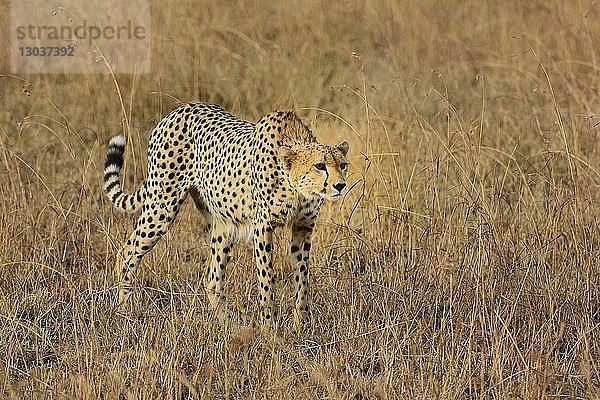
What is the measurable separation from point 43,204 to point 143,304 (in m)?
1.04

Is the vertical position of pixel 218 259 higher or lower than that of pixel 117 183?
lower

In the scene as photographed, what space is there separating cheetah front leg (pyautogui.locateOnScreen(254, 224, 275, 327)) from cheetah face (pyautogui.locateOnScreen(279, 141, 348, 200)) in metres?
0.23

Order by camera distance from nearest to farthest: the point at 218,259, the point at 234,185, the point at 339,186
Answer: the point at 339,186, the point at 234,185, the point at 218,259

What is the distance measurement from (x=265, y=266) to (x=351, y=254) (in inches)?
24.2

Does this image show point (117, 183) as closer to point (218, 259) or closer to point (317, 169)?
point (218, 259)

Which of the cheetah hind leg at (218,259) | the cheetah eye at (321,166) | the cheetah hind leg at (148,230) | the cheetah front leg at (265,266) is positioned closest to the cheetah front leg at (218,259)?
the cheetah hind leg at (218,259)

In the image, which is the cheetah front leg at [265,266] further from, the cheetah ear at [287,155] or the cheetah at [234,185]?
the cheetah ear at [287,155]

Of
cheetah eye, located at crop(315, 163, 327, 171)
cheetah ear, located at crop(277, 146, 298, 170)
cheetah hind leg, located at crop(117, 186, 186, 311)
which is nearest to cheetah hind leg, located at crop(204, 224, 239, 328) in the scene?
cheetah hind leg, located at crop(117, 186, 186, 311)

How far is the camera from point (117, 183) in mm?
4777

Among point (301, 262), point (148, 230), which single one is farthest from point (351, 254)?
point (148, 230)

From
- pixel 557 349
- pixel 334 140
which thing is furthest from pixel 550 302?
pixel 334 140

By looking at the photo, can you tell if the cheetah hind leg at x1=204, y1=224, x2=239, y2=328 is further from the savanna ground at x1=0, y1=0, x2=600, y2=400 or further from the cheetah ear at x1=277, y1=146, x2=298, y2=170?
the cheetah ear at x1=277, y1=146, x2=298, y2=170

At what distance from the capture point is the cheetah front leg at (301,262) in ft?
13.9

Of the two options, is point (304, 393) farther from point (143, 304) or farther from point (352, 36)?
point (352, 36)
